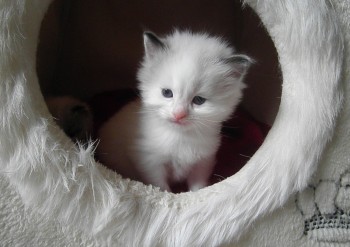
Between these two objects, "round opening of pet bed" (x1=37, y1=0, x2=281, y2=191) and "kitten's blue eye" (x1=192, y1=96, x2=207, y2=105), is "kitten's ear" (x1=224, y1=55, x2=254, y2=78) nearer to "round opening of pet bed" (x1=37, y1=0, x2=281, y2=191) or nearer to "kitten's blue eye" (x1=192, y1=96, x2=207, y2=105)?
"kitten's blue eye" (x1=192, y1=96, x2=207, y2=105)

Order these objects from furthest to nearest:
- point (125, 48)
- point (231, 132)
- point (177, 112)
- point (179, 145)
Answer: point (125, 48) → point (231, 132) → point (179, 145) → point (177, 112)

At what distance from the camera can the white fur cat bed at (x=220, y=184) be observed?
98 centimetres

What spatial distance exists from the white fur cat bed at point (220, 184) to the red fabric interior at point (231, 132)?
0.46 metres

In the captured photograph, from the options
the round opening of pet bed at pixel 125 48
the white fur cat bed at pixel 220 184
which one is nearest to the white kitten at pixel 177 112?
the white fur cat bed at pixel 220 184

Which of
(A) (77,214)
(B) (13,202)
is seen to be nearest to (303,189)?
(A) (77,214)

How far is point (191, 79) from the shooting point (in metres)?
1.16

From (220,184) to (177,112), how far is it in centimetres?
27

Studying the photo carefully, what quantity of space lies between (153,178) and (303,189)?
0.52m

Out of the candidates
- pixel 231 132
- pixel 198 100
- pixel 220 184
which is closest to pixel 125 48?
pixel 231 132

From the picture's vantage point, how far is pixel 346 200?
124 centimetres

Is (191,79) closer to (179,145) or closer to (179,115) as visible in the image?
(179,115)

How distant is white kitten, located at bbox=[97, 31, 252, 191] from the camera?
3.90ft

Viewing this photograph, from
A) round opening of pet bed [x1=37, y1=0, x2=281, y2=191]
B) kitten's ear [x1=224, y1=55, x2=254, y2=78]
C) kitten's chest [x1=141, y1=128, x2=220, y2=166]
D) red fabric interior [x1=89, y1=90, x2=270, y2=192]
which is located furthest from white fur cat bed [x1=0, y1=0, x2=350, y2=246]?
round opening of pet bed [x1=37, y1=0, x2=281, y2=191]

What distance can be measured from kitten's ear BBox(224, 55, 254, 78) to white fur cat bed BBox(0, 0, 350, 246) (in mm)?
109
